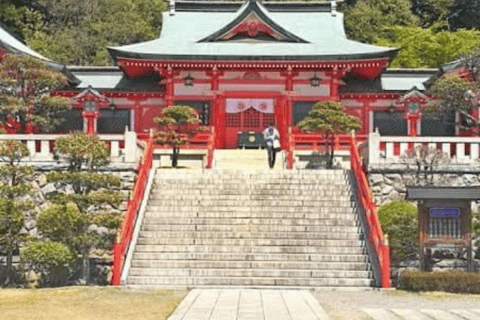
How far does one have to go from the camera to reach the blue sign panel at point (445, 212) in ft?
54.6

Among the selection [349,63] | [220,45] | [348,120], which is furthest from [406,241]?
[220,45]

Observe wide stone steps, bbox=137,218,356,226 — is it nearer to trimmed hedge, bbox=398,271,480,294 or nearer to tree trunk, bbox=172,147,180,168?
trimmed hedge, bbox=398,271,480,294

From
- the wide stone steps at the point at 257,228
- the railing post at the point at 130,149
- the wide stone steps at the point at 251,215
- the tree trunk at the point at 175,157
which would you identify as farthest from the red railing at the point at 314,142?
the wide stone steps at the point at 257,228

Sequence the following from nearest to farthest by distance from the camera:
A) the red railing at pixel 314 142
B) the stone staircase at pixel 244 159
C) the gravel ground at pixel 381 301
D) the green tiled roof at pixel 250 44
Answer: the gravel ground at pixel 381 301 → the stone staircase at pixel 244 159 → the red railing at pixel 314 142 → the green tiled roof at pixel 250 44

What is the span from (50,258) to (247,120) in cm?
1556

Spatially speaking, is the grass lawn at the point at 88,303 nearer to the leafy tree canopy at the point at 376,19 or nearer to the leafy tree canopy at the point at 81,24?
the leafy tree canopy at the point at 81,24

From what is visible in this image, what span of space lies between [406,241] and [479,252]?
7.95 ft

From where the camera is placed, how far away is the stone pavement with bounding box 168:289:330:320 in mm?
11262

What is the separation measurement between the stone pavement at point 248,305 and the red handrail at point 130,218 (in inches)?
83.0

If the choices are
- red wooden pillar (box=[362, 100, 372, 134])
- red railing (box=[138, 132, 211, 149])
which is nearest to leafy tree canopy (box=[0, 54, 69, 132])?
red railing (box=[138, 132, 211, 149])

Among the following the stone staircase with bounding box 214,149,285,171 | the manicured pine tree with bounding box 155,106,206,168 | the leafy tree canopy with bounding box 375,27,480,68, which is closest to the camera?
the manicured pine tree with bounding box 155,106,206,168

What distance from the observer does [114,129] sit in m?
31.1

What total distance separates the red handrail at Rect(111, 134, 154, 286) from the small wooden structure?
7052 millimetres

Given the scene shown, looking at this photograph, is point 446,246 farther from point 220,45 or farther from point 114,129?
point 114,129
